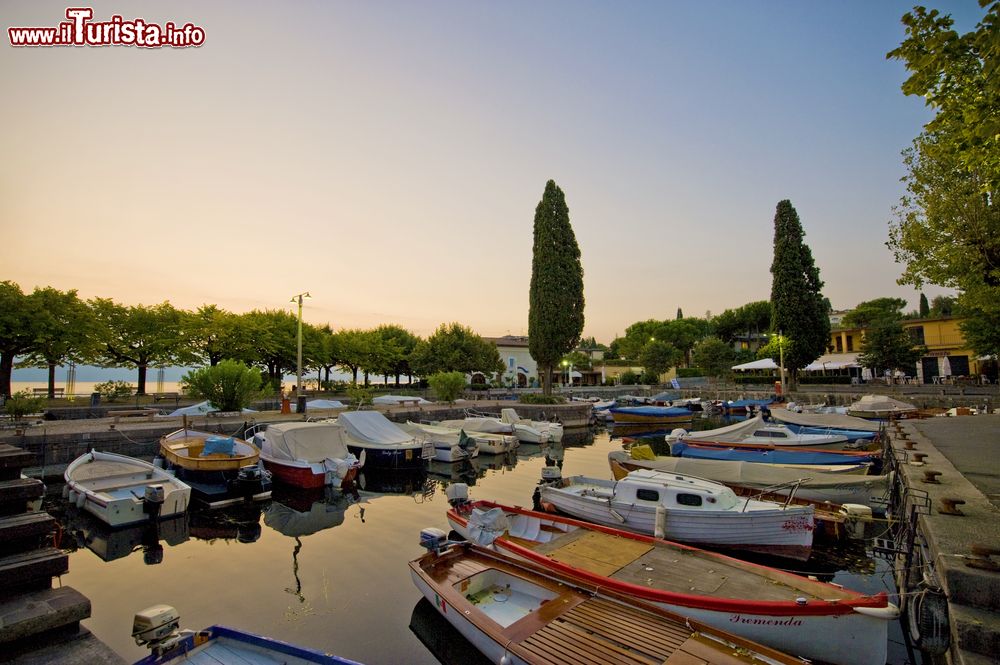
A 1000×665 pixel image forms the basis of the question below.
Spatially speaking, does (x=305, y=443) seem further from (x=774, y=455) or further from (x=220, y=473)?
(x=774, y=455)

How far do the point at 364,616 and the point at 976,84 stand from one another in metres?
13.4

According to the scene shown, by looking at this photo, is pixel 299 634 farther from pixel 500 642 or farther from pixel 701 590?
pixel 701 590

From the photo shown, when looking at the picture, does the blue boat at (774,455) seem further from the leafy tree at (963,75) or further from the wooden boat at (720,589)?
the leafy tree at (963,75)

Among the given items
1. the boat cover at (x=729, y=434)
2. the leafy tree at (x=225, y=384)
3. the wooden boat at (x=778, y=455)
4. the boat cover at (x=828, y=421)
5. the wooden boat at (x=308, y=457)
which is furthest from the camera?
the leafy tree at (x=225, y=384)

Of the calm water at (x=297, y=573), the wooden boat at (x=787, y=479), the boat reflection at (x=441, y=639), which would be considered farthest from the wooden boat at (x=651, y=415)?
the boat reflection at (x=441, y=639)

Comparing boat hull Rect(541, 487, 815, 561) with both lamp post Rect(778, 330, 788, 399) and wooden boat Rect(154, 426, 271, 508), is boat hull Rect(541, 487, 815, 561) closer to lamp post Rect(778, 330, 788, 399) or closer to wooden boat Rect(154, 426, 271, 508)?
wooden boat Rect(154, 426, 271, 508)

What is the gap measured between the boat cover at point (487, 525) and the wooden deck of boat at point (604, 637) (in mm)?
2101

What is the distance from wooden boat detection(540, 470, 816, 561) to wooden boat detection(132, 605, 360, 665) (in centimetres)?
811

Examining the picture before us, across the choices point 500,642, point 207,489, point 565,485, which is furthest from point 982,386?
point 207,489

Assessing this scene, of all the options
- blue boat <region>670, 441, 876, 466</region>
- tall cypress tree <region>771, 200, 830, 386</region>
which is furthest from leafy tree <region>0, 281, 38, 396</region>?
tall cypress tree <region>771, 200, 830, 386</region>

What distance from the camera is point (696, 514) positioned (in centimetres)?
1056

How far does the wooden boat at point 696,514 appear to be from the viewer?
10281 mm

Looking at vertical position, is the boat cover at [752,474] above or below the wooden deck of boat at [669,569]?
above

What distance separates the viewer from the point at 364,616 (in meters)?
8.48
